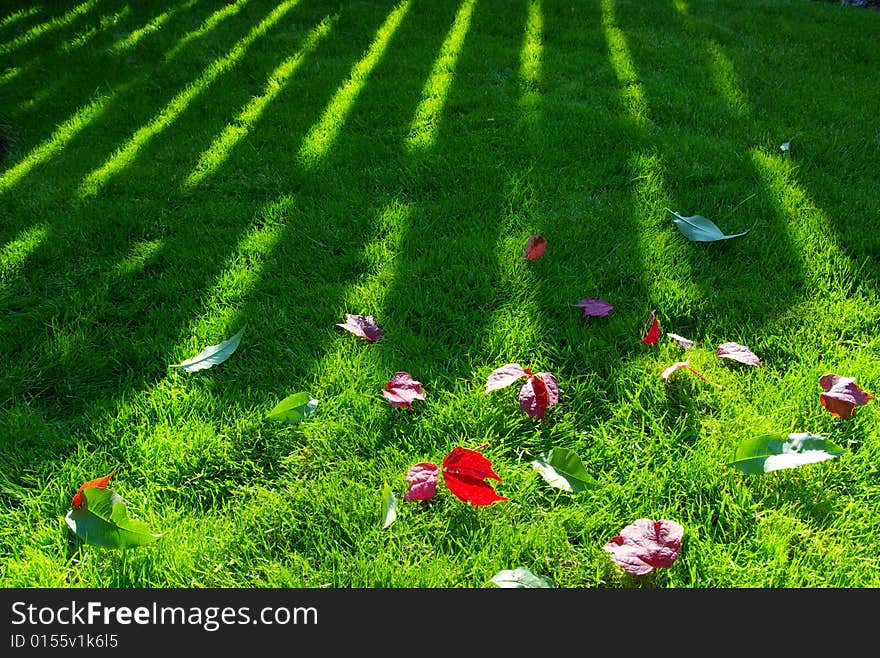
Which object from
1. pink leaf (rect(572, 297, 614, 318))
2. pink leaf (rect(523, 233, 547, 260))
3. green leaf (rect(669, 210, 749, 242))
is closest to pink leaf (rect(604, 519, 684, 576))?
pink leaf (rect(572, 297, 614, 318))

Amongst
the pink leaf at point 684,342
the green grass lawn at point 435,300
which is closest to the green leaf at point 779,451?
the green grass lawn at point 435,300

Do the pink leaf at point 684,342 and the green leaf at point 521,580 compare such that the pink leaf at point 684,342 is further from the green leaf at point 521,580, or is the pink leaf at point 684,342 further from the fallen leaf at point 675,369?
the green leaf at point 521,580

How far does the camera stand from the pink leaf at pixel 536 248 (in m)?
2.01

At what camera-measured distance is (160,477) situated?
139cm

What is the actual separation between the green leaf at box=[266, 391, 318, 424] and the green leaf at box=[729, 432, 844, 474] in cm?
97

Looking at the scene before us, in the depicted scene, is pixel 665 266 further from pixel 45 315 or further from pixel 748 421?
pixel 45 315

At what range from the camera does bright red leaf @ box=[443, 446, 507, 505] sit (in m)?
1.29

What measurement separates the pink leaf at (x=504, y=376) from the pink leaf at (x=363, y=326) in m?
0.37

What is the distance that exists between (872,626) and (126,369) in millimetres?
1750

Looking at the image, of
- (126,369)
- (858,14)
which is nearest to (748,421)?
(126,369)

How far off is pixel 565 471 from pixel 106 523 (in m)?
0.95

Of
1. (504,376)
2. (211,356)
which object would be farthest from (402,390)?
(211,356)

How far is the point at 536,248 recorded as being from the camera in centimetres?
202

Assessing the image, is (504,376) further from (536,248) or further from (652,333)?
(536,248)
